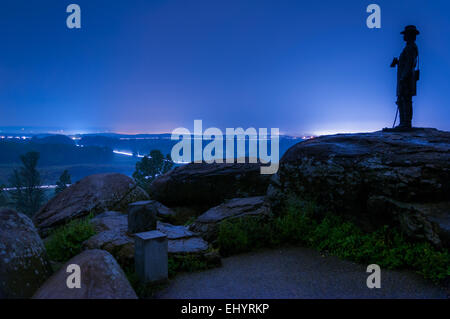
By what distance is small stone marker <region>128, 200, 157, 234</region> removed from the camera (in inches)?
244

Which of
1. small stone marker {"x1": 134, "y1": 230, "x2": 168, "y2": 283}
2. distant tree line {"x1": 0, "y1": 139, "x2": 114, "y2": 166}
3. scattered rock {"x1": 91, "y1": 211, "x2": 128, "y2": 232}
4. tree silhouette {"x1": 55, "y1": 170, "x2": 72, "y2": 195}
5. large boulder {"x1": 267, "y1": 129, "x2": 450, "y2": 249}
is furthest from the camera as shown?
distant tree line {"x1": 0, "y1": 139, "x2": 114, "y2": 166}

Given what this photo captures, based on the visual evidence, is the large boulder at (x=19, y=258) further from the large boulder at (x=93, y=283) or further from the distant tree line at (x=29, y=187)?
the distant tree line at (x=29, y=187)

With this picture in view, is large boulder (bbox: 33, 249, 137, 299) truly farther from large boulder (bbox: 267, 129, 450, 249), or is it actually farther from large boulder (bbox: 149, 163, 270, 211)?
large boulder (bbox: 149, 163, 270, 211)

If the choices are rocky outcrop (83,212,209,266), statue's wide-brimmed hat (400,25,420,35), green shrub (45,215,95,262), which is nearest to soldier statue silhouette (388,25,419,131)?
statue's wide-brimmed hat (400,25,420,35)

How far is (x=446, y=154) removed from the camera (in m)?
6.79

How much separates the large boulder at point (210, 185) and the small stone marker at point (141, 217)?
5.25 meters

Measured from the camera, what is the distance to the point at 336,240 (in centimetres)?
682

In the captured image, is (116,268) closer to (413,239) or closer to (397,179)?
(413,239)

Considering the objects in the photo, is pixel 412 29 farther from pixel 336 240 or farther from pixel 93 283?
pixel 93 283

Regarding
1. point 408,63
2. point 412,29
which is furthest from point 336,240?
point 412,29

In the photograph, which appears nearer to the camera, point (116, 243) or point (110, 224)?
point (116, 243)

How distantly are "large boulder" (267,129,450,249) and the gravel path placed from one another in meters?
1.25

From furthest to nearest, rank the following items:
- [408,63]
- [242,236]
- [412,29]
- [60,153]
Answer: [60,153] < [408,63] < [412,29] < [242,236]

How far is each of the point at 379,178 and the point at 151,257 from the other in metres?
5.59
